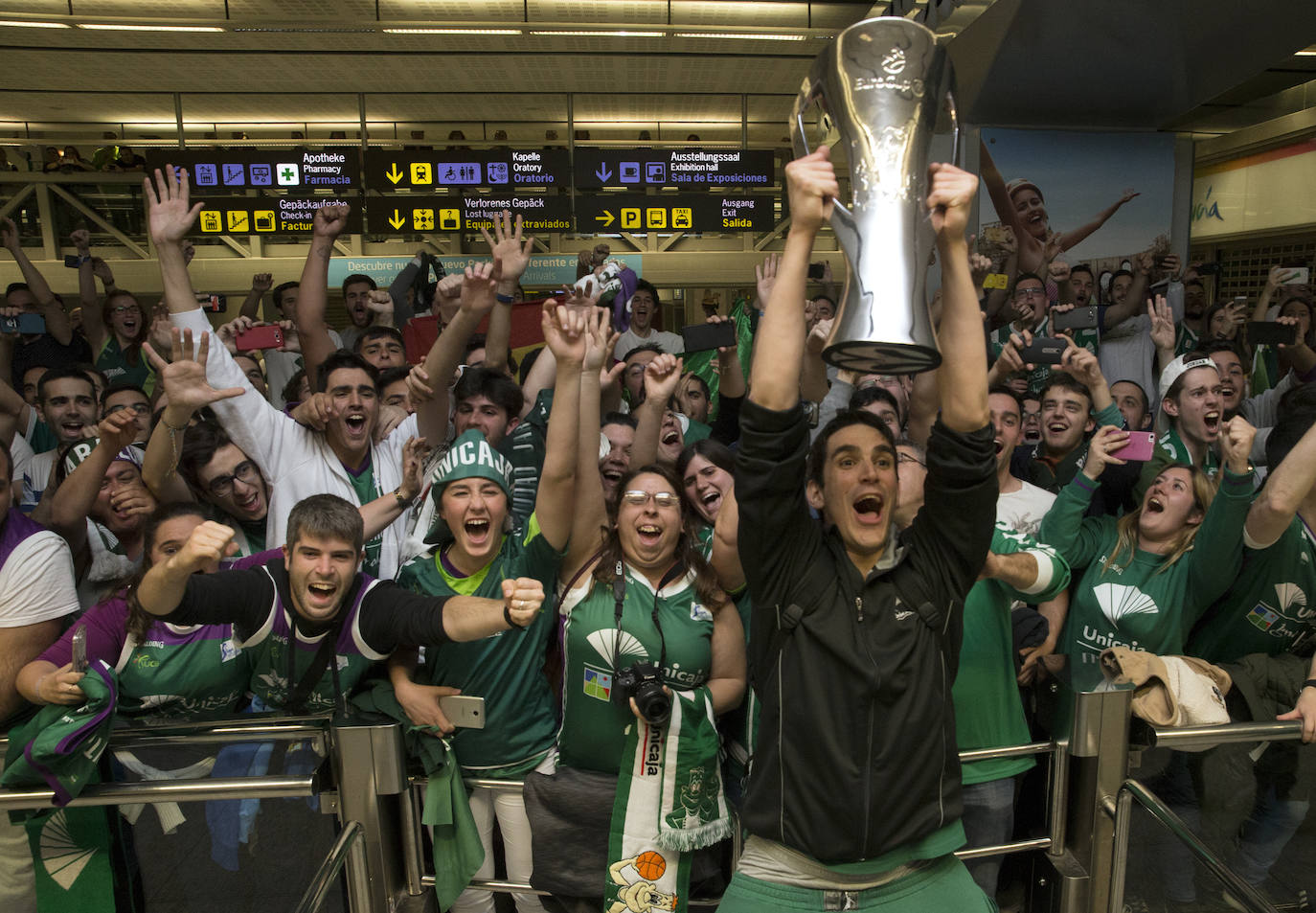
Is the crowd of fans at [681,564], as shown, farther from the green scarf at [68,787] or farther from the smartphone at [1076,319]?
the smartphone at [1076,319]

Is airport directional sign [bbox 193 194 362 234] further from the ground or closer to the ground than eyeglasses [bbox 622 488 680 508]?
further from the ground

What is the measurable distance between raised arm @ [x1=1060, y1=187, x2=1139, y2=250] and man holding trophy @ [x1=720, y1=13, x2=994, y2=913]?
6651 millimetres

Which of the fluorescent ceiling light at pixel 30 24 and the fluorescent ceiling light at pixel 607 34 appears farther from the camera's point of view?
the fluorescent ceiling light at pixel 607 34

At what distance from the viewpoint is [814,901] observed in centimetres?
162

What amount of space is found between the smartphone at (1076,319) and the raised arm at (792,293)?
3.39 metres

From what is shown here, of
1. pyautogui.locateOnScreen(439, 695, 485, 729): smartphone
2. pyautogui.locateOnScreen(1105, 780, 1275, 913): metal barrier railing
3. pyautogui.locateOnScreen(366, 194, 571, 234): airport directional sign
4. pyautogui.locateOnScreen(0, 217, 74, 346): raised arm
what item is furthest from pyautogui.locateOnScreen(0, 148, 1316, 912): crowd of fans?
pyautogui.locateOnScreen(366, 194, 571, 234): airport directional sign

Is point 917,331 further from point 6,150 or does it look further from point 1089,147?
point 6,150

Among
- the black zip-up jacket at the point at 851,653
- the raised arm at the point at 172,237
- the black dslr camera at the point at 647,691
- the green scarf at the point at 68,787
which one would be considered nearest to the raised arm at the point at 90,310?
the raised arm at the point at 172,237

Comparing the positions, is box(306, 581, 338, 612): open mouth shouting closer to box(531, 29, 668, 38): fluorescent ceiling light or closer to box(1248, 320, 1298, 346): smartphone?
box(1248, 320, 1298, 346): smartphone

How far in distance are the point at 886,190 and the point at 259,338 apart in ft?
10.6

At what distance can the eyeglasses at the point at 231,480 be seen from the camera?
2.87 m

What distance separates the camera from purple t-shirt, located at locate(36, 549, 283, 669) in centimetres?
210

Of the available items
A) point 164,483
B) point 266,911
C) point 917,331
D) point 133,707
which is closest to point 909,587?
point 917,331

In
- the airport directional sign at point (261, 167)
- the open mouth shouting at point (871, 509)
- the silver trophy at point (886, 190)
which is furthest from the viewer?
the airport directional sign at point (261, 167)
